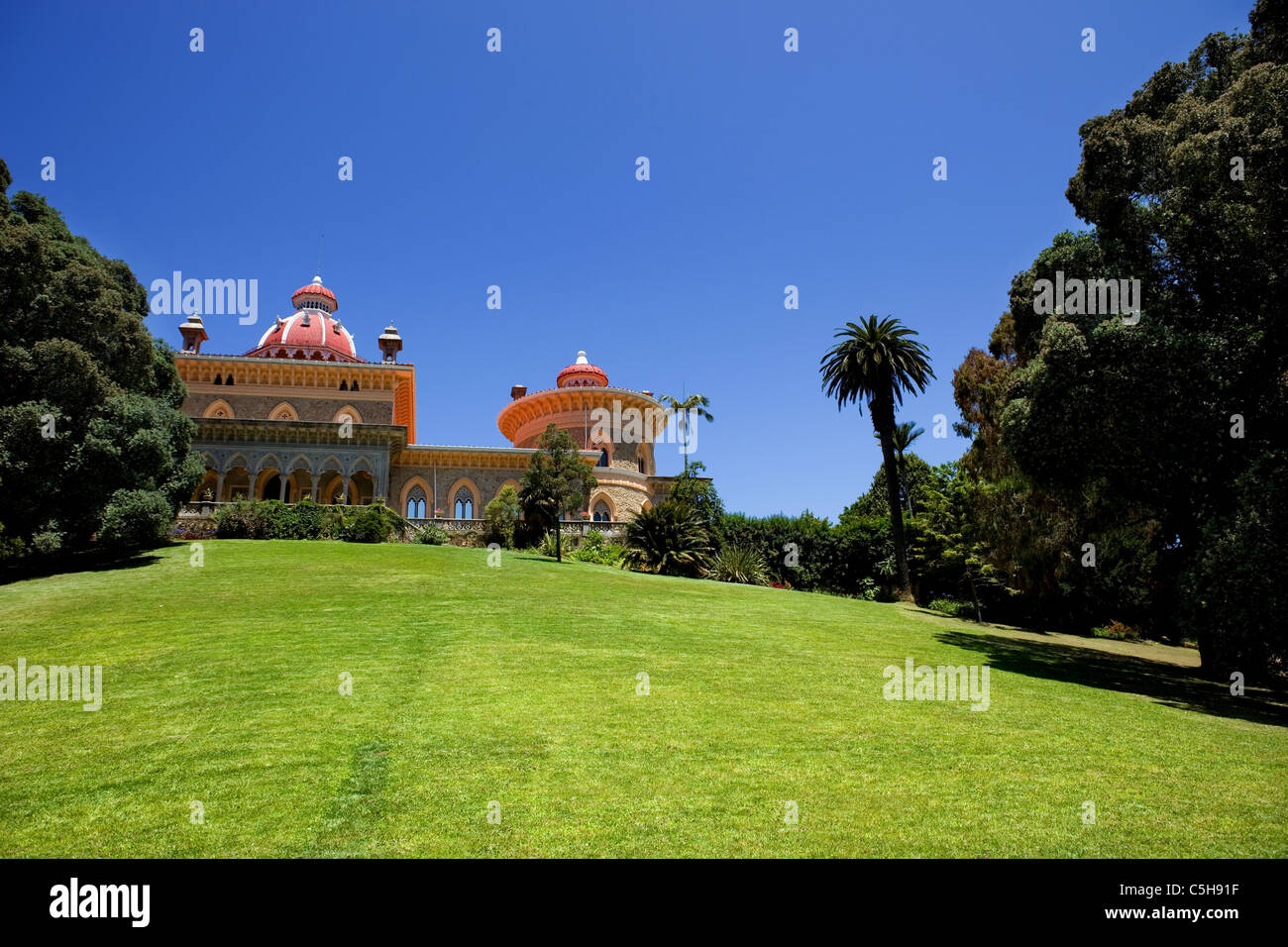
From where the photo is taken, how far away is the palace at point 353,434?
41031mm

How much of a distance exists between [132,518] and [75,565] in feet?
9.17

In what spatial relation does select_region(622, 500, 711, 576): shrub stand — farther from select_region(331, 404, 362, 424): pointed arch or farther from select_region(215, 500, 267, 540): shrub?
select_region(331, 404, 362, 424): pointed arch

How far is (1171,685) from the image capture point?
14516mm

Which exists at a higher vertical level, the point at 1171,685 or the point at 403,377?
the point at 403,377

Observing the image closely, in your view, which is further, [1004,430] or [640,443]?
[640,443]

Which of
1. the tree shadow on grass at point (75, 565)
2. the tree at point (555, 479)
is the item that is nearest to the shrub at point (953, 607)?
the tree at point (555, 479)

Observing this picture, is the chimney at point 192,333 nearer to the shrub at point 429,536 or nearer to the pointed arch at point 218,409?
the pointed arch at point 218,409

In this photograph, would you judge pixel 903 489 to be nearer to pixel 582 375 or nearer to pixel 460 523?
pixel 582 375

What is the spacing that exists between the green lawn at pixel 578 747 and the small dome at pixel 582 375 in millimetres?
44405

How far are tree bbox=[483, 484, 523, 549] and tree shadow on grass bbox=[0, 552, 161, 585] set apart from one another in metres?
14.4
